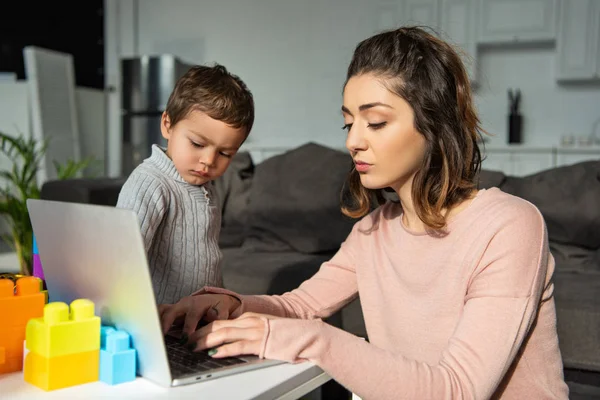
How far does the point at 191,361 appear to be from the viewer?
887 millimetres

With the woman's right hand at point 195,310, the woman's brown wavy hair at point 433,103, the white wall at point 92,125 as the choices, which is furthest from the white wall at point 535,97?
the woman's right hand at point 195,310

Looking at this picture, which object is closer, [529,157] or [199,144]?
[199,144]

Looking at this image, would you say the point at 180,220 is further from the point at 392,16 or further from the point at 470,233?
the point at 392,16

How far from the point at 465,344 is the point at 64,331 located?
0.52m

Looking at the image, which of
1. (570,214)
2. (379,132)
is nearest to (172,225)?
(379,132)

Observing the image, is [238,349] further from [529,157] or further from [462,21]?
[462,21]

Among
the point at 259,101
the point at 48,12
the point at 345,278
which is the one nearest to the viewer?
the point at 345,278

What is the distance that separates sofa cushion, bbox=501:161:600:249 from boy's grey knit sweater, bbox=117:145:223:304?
169 centimetres

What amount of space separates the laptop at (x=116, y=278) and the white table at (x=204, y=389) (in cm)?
1

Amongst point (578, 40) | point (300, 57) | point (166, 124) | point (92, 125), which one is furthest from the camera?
point (92, 125)

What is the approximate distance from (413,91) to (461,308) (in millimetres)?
352

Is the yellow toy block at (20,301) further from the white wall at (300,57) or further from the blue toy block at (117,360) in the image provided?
the white wall at (300,57)

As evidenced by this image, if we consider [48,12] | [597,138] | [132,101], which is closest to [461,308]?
[597,138]

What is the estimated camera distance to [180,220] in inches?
55.4
